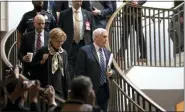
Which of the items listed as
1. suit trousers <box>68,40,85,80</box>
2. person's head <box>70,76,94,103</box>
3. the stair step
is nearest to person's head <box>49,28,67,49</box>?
suit trousers <box>68,40,85,80</box>

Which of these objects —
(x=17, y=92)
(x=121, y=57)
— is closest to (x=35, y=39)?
(x=17, y=92)

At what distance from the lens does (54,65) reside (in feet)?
25.6

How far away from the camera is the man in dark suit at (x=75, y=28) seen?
31.5 feet

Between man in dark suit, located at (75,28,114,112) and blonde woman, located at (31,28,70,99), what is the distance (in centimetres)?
24

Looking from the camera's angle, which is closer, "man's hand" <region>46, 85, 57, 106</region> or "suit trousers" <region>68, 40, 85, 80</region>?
"man's hand" <region>46, 85, 57, 106</region>

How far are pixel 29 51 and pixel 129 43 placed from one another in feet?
11.2

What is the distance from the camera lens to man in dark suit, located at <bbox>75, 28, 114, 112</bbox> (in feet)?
26.6

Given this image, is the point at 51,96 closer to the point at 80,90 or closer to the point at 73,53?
the point at 80,90

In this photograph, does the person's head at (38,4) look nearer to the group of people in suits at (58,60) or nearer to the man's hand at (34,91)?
the group of people in suits at (58,60)

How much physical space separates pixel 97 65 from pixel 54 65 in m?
0.62

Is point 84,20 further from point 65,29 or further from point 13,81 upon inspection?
point 13,81

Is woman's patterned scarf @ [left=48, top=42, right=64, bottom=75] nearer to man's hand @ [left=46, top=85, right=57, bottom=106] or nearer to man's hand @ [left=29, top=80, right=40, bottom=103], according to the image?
man's hand @ [left=46, top=85, right=57, bottom=106]

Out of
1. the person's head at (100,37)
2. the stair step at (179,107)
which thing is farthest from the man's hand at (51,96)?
the stair step at (179,107)

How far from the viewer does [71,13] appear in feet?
31.8
